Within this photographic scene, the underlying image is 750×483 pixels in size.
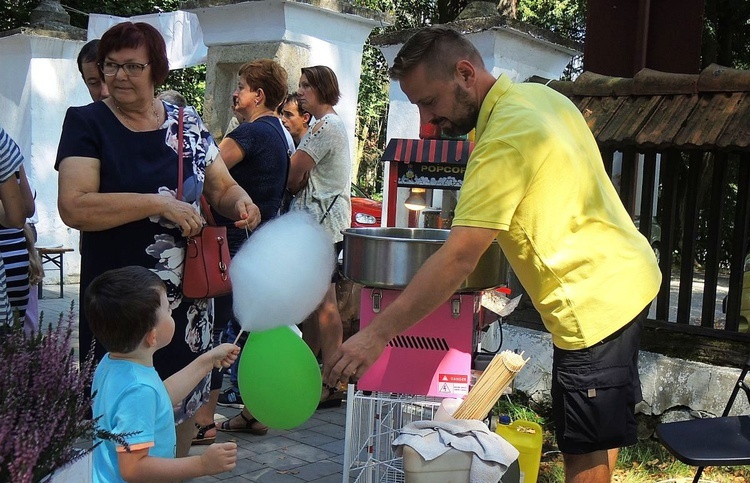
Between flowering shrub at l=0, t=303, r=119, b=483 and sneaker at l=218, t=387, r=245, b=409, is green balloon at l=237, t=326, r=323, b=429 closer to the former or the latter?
flowering shrub at l=0, t=303, r=119, b=483

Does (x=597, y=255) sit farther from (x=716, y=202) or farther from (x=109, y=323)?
(x=716, y=202)

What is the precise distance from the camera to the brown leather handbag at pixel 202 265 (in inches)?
96.8

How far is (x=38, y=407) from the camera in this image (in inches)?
46.9

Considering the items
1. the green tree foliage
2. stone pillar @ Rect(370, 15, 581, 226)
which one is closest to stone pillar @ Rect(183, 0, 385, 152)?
stone pillar @ Rect(370, 15, 581, 226)

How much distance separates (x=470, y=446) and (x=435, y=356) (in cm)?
66

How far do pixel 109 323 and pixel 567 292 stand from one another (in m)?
1.31

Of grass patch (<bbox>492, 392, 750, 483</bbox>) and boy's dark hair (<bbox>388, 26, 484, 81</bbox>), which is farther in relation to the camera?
grass patch (<bbox>492, 392, 750, 483</bbox>)

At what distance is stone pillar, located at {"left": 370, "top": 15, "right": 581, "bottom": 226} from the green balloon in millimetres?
2738

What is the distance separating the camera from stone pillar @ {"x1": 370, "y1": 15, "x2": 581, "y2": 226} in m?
4.76

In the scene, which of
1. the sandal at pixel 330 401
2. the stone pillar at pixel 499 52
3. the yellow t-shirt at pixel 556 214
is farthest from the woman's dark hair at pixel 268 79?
the yellow t-shirt at pixel 556 214

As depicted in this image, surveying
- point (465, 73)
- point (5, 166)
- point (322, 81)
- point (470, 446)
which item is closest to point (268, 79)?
point (322, 81)

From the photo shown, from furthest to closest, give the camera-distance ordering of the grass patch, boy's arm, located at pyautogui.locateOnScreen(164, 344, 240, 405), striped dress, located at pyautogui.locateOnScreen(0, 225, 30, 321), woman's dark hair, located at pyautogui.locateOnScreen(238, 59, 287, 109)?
woman's dark hair, located at pyautogui.locateOnScreen(238, 59, 287, 109), the grass patch, striped dress, located at pyautogui.locateOnScreen(0, 225, 30, 321), boy's arm, located at pyautogui.locateOnScreen(164, 344, 240, 405)

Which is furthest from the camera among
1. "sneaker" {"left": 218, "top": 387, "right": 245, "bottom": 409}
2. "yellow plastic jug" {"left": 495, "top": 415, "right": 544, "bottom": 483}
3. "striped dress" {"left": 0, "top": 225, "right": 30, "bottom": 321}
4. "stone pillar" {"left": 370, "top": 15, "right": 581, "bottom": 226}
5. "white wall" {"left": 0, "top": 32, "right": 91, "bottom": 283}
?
"white wall" {"left": 0, "top": 32, "right": 91, "bottom": 283}

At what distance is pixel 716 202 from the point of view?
3904 millimetres
